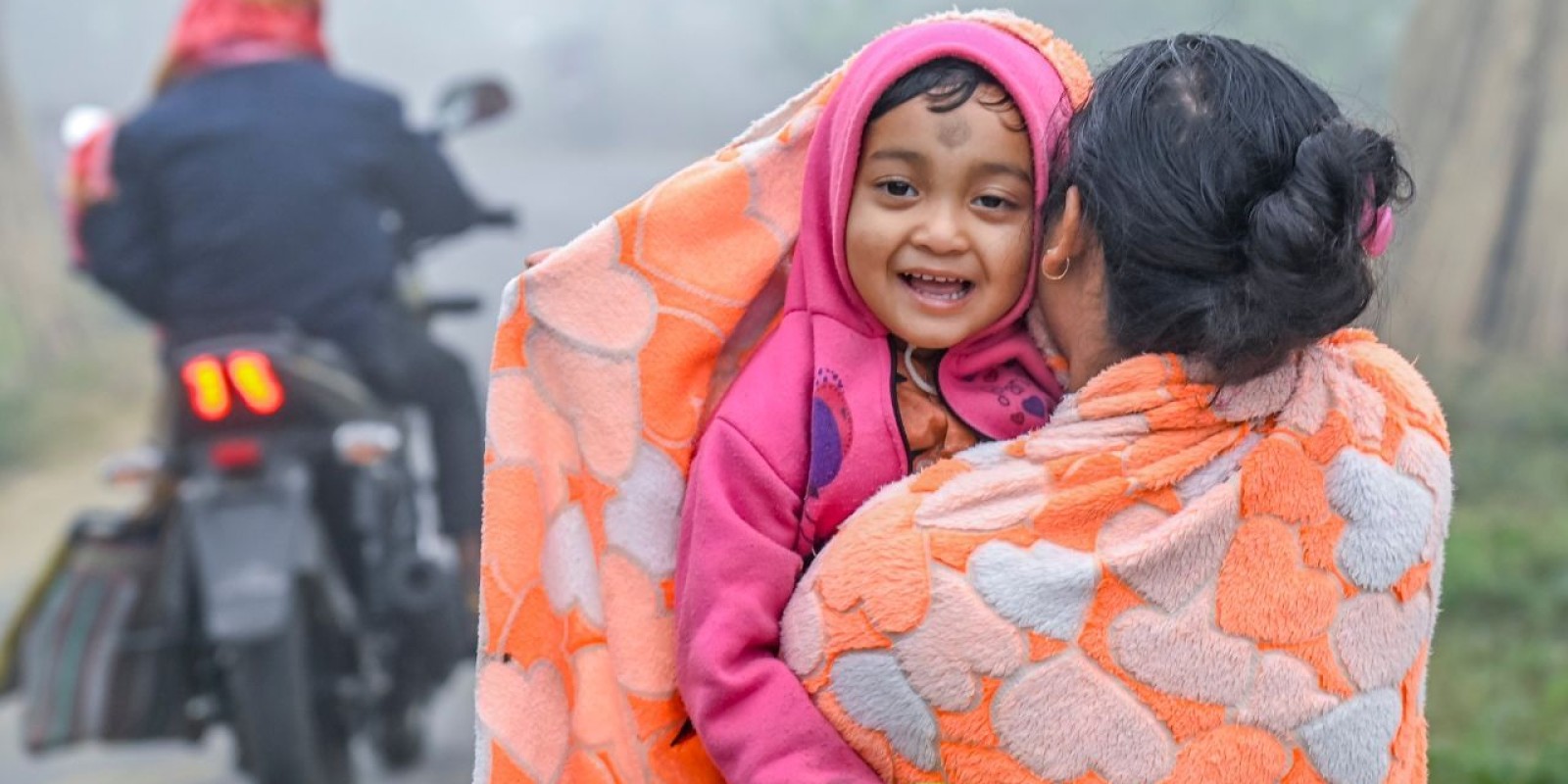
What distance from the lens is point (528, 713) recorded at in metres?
1.82

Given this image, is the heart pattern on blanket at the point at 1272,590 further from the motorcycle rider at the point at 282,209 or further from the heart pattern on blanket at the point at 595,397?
the motorcycle rider at the point at 282,209

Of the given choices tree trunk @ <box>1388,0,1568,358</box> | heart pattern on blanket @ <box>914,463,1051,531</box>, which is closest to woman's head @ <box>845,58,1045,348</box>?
heart pattern on blanket @ <box>914,463,1051,531</box>

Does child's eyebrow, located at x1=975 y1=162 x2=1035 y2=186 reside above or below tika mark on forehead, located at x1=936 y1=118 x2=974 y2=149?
below

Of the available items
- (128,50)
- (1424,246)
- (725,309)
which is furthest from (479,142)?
(725,309)

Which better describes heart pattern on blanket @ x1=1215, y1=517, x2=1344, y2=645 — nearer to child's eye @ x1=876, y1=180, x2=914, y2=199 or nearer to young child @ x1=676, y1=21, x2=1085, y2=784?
young child @ x1=676, y1=21, x2=1085, y2=784

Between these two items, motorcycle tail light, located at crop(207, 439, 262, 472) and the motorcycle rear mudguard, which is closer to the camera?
the motorcycle rear mudguard

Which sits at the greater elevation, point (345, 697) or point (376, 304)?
point (376, 304)

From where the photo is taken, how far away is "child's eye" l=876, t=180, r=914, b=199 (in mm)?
1705

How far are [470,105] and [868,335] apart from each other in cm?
321

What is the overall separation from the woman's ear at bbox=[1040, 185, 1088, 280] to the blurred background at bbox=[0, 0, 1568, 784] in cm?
323

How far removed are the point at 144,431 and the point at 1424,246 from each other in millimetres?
4281

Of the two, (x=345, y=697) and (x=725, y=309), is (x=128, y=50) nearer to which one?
(x=345, y=697)

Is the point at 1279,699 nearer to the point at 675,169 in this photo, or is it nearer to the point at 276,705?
the point at 276,705

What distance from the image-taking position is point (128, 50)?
19.0ft
